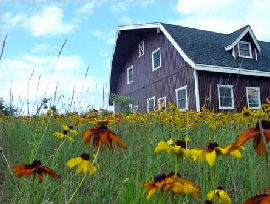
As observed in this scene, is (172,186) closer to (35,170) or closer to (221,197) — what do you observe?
(221,197)

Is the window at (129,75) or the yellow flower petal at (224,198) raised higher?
the window at (129,75)

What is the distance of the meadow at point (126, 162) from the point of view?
186 centimetres

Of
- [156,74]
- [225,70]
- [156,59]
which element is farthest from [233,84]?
[156,59]

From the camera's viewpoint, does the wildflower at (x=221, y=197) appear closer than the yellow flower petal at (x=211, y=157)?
No

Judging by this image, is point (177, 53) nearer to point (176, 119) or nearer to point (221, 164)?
point (176, 119)

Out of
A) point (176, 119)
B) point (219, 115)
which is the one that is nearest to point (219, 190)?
point (176, 119)

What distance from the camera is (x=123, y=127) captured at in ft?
15.5

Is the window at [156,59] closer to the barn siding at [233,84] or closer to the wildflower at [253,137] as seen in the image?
the barn siding at [233,84]

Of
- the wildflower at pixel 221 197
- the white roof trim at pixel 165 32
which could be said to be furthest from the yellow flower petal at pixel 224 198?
the white roof trim at pixel 165 32

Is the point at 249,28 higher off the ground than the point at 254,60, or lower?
higher

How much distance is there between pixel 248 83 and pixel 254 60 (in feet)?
6.55

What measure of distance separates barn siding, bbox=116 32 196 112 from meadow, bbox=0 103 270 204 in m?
11.6

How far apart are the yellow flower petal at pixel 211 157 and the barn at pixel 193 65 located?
13626mm

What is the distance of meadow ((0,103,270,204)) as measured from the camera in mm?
1862
